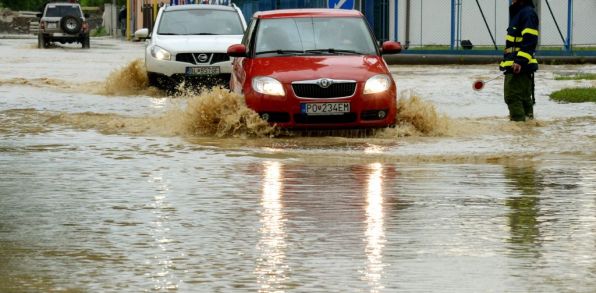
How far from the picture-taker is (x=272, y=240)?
29.5 ft

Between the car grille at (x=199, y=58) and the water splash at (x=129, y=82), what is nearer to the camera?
the car grille at (x=199, y=58)

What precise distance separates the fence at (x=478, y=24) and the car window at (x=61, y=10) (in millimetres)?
21793

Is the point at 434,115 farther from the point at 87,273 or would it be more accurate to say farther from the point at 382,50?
the point at 87,273

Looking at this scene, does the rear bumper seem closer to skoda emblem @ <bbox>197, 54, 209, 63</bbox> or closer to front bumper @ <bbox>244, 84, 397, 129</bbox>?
skoda emblem @ <bbox>197, 54, 209, 63</bbox>

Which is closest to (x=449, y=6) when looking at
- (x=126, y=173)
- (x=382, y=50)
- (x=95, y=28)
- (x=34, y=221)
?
(x=382, y=50)

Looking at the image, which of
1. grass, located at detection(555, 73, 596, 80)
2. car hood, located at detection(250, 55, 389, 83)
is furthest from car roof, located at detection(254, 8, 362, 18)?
grass, located at detection(555, 73, 596, 80)

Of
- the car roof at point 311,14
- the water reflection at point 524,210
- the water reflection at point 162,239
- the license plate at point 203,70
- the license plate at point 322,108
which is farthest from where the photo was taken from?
the license plate at point 203,70

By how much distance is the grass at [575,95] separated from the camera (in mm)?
23311

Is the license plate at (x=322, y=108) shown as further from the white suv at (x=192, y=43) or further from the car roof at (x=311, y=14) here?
the white suv at (x=192, y=43)

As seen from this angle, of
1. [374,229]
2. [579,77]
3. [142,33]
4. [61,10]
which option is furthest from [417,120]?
[61,10]

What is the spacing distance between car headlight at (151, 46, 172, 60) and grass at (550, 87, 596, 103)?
6.12 metres

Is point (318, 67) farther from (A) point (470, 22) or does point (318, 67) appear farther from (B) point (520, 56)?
(A) point (470, 22)

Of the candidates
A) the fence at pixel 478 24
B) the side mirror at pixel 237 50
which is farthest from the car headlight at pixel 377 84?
the fence at pixel 478 24

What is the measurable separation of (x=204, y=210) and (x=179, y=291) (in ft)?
10.4
